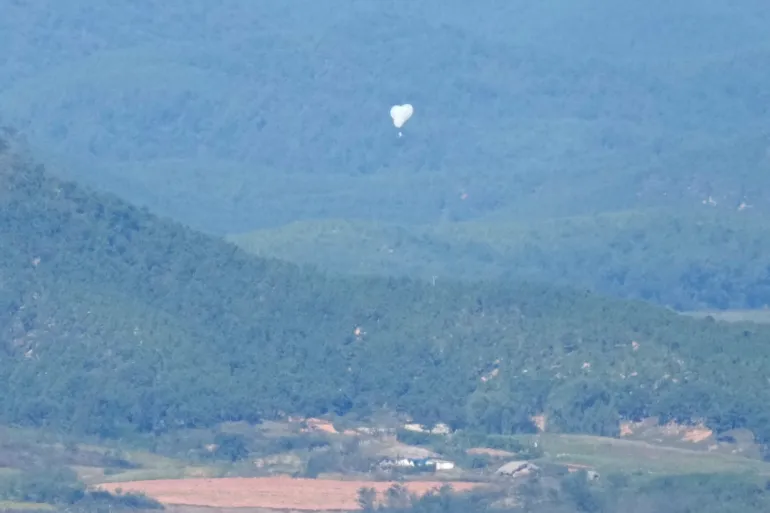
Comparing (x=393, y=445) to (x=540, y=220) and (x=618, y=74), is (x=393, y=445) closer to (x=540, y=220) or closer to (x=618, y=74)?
(x=540, y=220)

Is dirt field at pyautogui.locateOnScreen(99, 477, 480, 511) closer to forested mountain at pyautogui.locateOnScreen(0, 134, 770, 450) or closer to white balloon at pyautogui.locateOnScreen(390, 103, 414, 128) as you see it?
forested mountain at pyautogui.locateOnScreen(0, 134, 770, 450)

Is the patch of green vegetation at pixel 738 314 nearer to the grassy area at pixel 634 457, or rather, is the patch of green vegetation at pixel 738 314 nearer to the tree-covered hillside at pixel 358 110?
the tree-covered hillside at pixel 358 110

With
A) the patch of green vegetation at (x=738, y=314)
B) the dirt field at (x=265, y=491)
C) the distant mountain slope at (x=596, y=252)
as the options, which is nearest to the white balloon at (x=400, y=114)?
the distant mountain slope at (x=596, y=252)

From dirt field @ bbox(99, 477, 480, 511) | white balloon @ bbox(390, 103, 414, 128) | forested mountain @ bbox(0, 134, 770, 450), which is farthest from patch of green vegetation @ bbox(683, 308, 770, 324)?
white balloon @ bbox(390, 103, 414, 128)

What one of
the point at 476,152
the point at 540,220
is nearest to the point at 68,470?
the point at 540,220

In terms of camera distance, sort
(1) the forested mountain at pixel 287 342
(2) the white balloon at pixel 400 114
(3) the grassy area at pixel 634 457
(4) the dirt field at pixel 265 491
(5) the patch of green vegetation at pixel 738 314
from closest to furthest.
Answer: (4) the dirt field at pixel 265 491 < (3) the grassy area at pixel 634 457 < (1) the forested mountain at pixel 287 342 < (5) the patch of green vegetation at pixel 738 314 < (2) the white balloon at pixel 400 114

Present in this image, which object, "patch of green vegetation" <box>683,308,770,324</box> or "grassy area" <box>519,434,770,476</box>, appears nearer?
"grassy area" <box>519,434,770,476</box>
